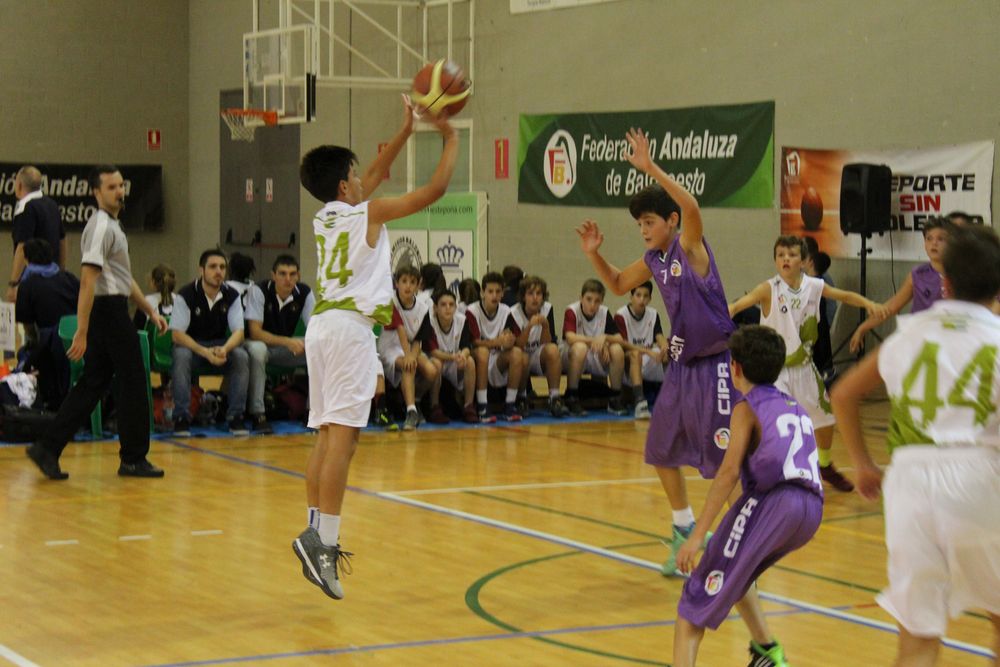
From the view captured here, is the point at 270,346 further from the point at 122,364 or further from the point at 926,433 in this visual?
the point at 926,433

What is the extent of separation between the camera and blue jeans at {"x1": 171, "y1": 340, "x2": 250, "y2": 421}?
411 inches

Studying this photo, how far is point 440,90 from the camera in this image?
21.0ft

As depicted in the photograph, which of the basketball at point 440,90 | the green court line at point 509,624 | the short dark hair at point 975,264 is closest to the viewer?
the short dark hair at point 975,264

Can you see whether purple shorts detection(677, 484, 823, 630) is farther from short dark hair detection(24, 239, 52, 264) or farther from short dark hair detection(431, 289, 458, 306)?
short dark hair detection(24, 239, 52, 264)

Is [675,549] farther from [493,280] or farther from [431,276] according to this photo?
[431,276]

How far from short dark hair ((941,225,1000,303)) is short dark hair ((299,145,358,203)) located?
2860mm

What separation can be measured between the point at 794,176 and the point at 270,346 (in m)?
5.31

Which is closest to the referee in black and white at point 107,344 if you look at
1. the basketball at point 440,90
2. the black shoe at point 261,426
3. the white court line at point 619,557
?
the white court line at point 619,557

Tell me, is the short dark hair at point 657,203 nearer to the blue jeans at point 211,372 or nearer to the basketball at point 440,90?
the basketball at point 440,90

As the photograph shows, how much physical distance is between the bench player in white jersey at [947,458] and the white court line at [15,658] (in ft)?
9.42

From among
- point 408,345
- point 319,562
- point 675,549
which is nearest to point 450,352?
point 408,345

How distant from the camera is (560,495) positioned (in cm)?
834

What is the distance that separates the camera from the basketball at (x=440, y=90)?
250 inches

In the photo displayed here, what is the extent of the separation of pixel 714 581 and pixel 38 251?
25.0ft
